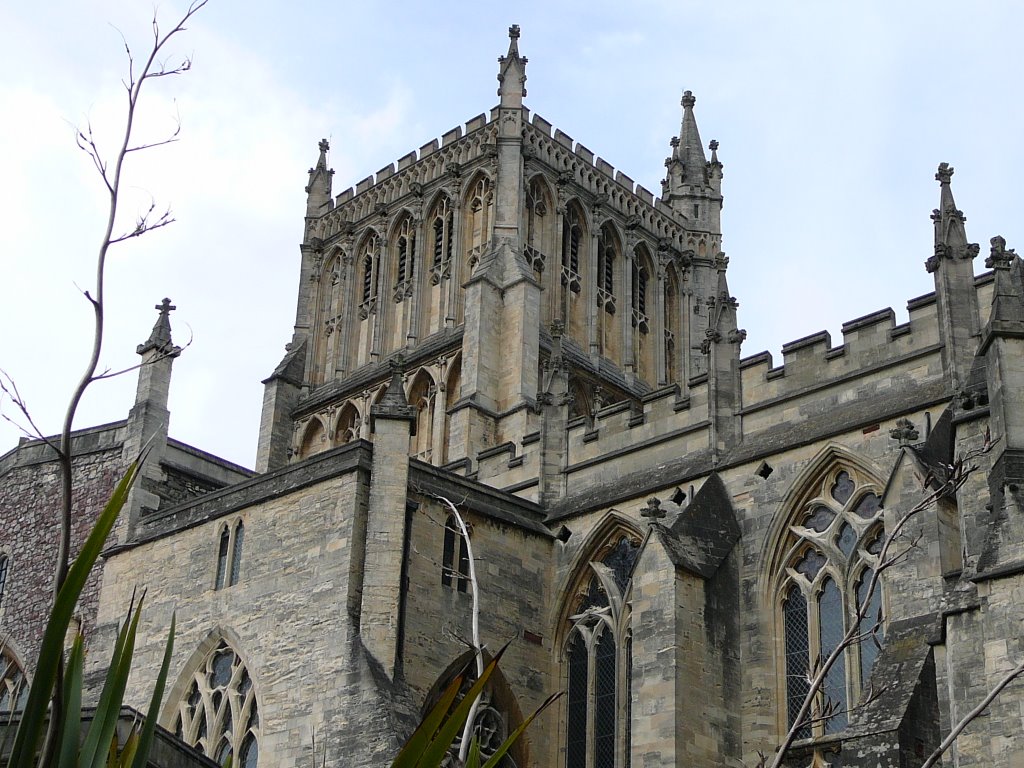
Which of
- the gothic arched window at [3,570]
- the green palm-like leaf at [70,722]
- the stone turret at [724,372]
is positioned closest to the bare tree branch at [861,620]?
the green palm-like leaf at [70,722]

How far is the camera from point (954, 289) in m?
18.2

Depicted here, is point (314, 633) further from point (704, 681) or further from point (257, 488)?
point (704, 681)

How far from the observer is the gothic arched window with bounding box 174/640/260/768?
18688 millimetres

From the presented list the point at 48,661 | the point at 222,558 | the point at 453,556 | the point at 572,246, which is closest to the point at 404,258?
the point at 572,246

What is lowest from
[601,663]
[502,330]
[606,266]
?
[601,663]

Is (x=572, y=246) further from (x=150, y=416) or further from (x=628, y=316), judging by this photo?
(x=150, y=416)

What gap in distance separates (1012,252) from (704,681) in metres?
6.05

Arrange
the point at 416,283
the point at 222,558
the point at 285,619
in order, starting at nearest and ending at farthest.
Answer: the point at 285,619, the point at 222,558, the point at 416,283

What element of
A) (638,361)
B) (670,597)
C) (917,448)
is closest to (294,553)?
(670,597)

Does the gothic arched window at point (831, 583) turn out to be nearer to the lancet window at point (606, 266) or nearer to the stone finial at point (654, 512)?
the stone finial at point (654, 512)

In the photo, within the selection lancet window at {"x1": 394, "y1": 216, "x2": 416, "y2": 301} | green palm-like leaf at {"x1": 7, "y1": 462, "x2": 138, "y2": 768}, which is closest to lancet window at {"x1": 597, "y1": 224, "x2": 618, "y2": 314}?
lancet window at {"x1": 394, "y1": 216, "x2": 416, "y2": 301}

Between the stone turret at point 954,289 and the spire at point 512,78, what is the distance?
1730 cm

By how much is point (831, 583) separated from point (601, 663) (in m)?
3.57

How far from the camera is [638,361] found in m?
35.2
